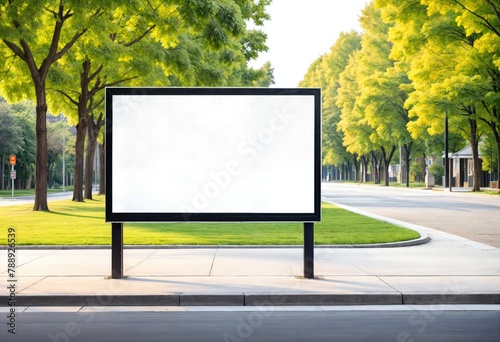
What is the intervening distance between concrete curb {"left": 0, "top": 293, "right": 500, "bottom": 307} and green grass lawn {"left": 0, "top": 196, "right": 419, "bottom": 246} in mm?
6880

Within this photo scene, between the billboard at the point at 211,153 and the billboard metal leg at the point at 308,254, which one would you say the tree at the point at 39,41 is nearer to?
the billboard at the point at 211,153

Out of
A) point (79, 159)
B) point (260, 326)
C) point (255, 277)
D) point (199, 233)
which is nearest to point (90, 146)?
point (79, 159)

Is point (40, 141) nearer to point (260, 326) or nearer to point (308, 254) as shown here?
point (308, 254)

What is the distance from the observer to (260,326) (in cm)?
821

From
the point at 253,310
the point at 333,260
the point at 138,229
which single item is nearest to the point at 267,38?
the point at 138,229

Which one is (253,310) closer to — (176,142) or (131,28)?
(176,142)

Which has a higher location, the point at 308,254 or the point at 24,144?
the point at 24,144

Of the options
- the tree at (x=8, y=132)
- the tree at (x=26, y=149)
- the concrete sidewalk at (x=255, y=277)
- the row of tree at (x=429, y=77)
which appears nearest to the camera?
the concrete sidewalk at (x=255, y=277)

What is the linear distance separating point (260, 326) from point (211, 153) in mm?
3649

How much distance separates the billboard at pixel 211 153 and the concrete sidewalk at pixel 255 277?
3.49ft

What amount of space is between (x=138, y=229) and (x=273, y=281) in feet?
36.4

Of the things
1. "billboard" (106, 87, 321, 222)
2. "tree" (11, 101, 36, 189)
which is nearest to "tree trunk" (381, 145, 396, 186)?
"tree" (11, 101, 36, 189)

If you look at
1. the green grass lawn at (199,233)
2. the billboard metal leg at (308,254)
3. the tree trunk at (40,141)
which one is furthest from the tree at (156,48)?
the billboard metal leg at (308,254)

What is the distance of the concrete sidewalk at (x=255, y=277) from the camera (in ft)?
31.7
